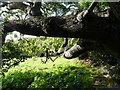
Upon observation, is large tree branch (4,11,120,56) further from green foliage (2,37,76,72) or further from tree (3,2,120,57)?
green foliage (2,37,76,72)

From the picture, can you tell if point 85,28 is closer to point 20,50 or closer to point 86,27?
point 86,27

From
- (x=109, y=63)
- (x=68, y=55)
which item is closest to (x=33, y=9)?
(x=68, y=55)

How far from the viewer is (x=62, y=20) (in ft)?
10.3

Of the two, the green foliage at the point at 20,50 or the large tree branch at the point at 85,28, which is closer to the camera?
the large tree branch at the point at 85,28

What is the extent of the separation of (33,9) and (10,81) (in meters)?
4.14

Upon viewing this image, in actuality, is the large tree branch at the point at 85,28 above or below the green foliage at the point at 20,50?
above

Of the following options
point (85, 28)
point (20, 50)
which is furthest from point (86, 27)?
point (20, 50)

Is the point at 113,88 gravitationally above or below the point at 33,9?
below

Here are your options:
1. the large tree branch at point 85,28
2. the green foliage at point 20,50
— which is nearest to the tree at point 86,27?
the large tree branch at point 85,28

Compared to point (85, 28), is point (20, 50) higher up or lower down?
lower down

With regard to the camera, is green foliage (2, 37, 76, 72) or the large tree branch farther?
green foliage (2, 37, 76, 72)

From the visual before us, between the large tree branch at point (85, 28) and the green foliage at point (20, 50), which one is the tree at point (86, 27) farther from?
the green foliage at point (20, 50)

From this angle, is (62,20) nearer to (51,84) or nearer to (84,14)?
(84,14)

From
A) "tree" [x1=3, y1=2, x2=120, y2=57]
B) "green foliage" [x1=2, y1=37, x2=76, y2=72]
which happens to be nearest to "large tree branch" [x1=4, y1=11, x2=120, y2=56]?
"tree" [x1=3, y1=2, x2=120, y2=57]
